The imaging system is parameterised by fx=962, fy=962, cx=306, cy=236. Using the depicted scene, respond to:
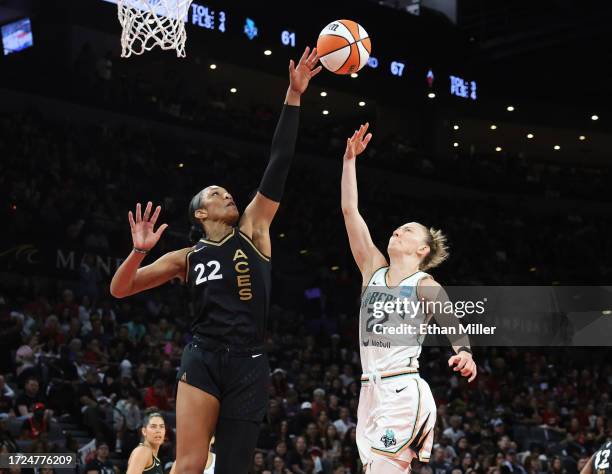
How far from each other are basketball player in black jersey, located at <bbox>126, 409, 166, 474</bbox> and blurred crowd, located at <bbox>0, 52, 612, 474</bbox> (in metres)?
3.40

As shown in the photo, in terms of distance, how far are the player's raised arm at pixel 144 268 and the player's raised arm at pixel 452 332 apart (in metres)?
1.51

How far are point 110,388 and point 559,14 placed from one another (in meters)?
14.4

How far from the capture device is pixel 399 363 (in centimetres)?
571

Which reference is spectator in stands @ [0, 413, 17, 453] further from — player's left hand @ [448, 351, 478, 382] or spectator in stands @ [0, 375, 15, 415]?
player's left hand @ [448, 351, 478, 382]

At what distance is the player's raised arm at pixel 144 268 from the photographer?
16.2 ft

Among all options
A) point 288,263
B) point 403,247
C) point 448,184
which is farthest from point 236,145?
point 403,247

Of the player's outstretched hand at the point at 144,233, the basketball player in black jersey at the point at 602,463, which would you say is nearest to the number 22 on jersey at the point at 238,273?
the player's outstretched hand at the point at 144,233

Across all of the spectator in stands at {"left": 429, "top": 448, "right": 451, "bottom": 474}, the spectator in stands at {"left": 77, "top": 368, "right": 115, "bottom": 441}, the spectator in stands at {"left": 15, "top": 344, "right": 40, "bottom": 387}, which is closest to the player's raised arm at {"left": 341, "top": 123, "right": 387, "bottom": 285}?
the spectator in stands at {"left": 77, "top": 368, "right": 115, "bottom": 441}

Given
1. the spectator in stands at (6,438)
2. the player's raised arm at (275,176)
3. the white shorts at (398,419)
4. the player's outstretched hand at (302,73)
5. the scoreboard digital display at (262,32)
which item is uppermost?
the scoreboard digital display at (262,32)

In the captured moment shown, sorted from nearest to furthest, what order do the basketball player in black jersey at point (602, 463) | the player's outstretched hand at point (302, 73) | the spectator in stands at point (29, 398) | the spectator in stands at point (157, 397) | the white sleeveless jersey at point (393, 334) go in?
the player's outstretched hand at point (302, 73) < the white sleeveless jersey at point (393, 334) < the basketball player in black jersey at point (602, 463) < the spectator in stands at point (29, 398) < the spectator in stands at point (157, 397)

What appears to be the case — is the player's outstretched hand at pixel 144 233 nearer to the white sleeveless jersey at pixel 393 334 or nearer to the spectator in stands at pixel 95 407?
the white sleeveless jersey at pixel 393 334

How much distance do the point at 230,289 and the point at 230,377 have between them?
1.45ft

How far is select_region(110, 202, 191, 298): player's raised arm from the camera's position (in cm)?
493

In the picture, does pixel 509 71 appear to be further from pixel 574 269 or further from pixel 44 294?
pixel 44 294
